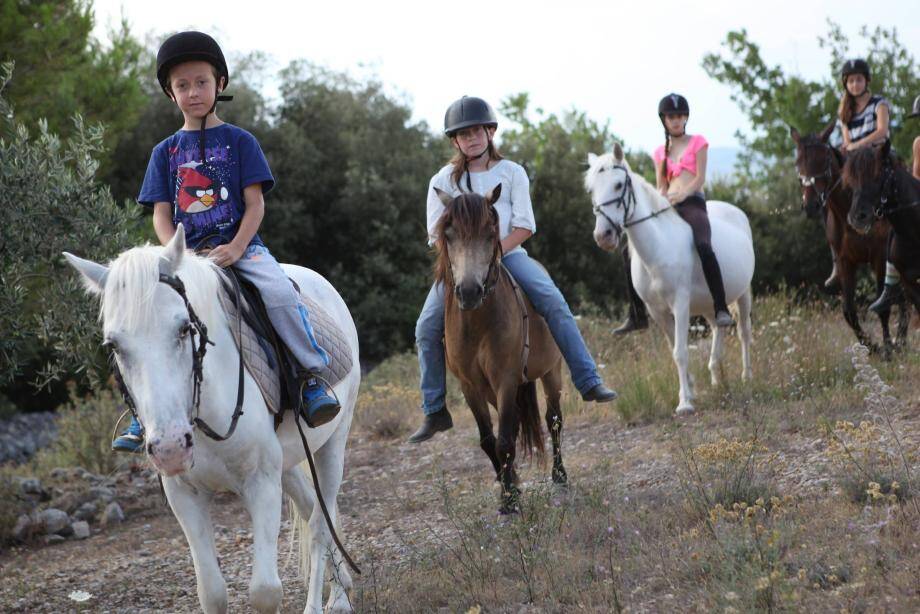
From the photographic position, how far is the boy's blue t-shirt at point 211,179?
16.7 ft

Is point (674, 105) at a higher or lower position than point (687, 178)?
higher

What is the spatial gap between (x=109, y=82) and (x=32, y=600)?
27.5 ft

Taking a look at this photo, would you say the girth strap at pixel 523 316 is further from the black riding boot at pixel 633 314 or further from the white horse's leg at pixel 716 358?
the black riding boot at pixel 633 314

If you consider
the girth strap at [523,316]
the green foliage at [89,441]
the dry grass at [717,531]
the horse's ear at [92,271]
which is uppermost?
the horse's ear at [92,271]

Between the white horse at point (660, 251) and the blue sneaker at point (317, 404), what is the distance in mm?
4872

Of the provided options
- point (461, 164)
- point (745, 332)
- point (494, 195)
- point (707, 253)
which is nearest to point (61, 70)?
point (461, 164)

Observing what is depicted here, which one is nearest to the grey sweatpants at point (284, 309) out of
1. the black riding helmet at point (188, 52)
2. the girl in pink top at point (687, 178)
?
the black riding helmet at point (188, 52)

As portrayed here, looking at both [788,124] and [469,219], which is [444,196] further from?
[788,124]

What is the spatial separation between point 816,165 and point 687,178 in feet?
6.71

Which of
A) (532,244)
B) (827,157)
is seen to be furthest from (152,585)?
(532,244)

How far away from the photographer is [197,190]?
5090 millimetres

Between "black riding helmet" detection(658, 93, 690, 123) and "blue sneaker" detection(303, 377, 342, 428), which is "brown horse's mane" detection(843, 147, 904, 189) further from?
"blue sneaker" detection(303, 377, 342, 428)

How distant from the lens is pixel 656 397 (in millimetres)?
10109

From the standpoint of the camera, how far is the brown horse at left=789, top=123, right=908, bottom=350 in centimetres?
1045
